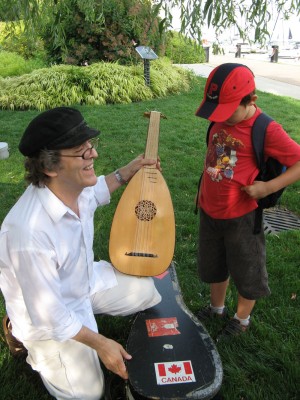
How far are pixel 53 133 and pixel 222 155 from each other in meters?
0.91

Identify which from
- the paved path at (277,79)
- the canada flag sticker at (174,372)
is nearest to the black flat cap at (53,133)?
the canada flag sticker at (174,372)

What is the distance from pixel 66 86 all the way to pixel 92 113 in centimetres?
124

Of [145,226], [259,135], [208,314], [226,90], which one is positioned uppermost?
[226,90]

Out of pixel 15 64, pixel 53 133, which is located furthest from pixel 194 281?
pixel 15 64

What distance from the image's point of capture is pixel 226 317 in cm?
262

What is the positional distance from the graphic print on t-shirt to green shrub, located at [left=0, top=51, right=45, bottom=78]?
32.1 feet

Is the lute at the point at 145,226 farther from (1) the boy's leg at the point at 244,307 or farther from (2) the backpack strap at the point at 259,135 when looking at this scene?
(2) the backpack strap at the point at 259,135

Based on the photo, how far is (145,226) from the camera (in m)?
2.59

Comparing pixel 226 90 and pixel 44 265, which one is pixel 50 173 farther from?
pixel 226 90

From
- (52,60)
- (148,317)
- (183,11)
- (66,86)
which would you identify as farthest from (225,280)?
(52,60)

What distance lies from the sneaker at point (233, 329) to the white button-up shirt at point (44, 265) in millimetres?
847

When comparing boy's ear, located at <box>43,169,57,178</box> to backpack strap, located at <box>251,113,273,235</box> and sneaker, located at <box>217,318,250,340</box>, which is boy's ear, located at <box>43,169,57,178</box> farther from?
sneaker, located at <box>217,318,250,340</box>

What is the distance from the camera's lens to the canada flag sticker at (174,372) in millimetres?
1848

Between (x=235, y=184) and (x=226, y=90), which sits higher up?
(x=226, y=90)
